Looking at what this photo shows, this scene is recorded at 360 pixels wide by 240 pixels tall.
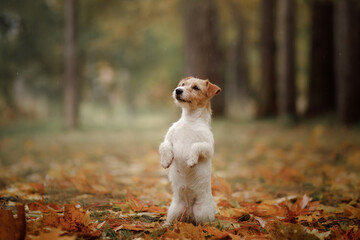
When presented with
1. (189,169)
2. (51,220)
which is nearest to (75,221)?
(51,220)

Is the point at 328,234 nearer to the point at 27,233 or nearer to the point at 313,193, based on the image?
the point at 313,193

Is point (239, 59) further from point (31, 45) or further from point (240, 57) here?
point (31, 45)

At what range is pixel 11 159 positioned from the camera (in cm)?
699

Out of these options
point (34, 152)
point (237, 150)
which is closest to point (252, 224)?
point (237, 150)

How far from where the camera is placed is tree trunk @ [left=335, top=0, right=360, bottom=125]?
8484 millimetres

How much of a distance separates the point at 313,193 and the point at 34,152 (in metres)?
6.48

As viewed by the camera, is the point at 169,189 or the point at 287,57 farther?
the point at 287,57

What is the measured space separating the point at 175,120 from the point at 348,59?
5.28 m

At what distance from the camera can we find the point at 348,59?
8602 millimetres

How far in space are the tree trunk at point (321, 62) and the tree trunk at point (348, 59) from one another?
2.23m

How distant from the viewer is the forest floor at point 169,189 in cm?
245

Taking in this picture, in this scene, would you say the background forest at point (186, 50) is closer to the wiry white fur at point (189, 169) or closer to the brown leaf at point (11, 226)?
the wiry white fur at point (189, 169)

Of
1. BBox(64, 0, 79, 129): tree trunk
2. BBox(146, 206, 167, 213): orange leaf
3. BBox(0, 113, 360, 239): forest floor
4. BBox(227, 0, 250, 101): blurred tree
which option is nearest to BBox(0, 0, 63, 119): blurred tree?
BBox(64, 0, 79, 129): tree trunk

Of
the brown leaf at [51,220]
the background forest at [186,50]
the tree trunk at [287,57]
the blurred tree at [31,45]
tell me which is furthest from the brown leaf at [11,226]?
the blurred tree at [31,45]
